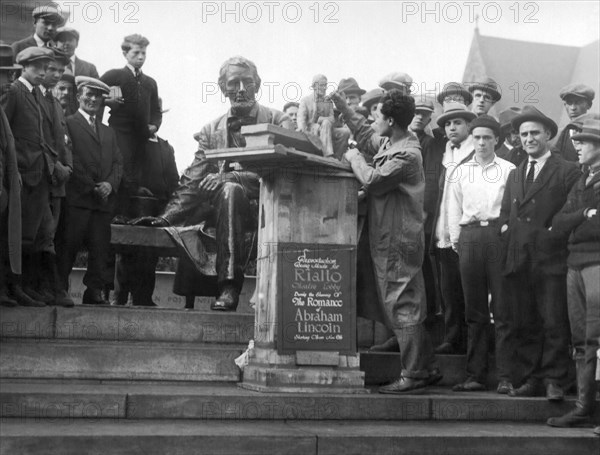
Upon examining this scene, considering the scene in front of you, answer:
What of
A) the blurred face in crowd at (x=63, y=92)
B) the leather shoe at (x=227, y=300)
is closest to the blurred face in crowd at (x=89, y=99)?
the blurred face in crowd at (x=63, y=92)

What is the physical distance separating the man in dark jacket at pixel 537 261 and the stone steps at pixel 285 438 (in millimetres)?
950

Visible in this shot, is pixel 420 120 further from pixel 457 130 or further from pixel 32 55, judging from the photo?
pixel 32 55

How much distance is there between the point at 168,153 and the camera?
1191 centimetres

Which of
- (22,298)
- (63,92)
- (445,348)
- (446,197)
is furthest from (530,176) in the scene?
(63,92)

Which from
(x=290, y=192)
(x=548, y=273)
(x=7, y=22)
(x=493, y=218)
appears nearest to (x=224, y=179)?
(x=290, y=192)

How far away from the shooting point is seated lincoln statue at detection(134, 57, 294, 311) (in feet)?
32.8

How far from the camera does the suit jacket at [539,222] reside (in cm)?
872

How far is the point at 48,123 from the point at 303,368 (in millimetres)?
3387

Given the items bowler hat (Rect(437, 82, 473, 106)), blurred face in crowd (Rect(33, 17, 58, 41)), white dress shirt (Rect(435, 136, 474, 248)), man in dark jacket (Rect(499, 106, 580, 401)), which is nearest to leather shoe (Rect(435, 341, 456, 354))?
man in dark jacket (Rect(499, 106, 580, 401))


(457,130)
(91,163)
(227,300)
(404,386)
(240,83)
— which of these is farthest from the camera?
(240,83)

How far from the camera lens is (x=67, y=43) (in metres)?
11.6

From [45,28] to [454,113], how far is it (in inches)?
182

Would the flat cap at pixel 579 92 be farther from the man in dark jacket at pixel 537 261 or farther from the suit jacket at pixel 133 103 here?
the suit jacket at pixel 133 103

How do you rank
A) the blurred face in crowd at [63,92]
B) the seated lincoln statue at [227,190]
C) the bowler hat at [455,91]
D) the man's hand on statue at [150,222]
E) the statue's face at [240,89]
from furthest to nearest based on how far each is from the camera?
the blurred face in crowd at [63,92], the bowler hat at [455,91], the man's hand on statue at [150,222], the statue's face at [240,89], the seated lincoln statue at [227,190]
